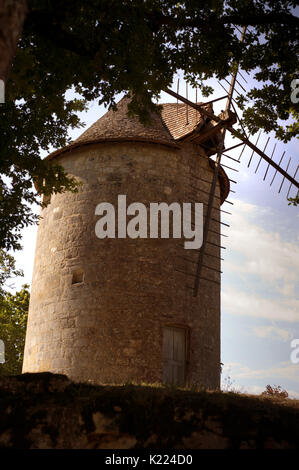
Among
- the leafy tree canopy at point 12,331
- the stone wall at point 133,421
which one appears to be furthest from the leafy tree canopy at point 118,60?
the leafy tree canopy at point 12,331

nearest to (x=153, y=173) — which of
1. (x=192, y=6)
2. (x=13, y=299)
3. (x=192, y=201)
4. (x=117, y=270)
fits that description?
(x=192, y=201)

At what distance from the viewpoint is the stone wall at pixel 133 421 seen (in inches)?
271

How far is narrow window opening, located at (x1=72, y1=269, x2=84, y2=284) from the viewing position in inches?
589

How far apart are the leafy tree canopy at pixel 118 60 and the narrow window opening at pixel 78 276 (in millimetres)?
3553

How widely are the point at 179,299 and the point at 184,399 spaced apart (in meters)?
7.33

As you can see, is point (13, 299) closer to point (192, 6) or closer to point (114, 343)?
point (114, 343)

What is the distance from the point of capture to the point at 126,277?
1458cm

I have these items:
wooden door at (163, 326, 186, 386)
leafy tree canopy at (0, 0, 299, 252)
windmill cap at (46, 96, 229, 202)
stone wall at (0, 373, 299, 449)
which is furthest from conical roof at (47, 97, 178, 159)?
stone wall at (0, 373, 299, 449)

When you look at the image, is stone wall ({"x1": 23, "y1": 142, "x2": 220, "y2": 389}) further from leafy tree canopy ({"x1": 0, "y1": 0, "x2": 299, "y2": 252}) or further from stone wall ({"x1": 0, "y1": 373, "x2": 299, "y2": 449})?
stone wall ({"x1": 0, "y1": 373, "x2": 299, "y2": 449})

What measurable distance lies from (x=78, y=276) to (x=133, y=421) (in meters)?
8.31

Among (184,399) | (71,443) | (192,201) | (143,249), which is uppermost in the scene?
(192,201)

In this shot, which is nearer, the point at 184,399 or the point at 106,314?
the point at 184,399

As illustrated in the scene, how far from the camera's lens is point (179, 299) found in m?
14.8

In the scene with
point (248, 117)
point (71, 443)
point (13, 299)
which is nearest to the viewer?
point (71, 443)
